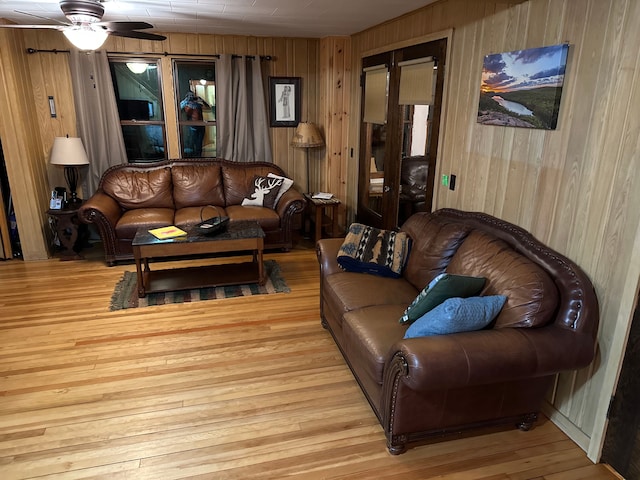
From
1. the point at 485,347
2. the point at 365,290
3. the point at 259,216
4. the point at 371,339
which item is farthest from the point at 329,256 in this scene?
the point at 259,216

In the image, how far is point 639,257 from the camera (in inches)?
76.9

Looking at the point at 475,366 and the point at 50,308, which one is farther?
the point at 50,308

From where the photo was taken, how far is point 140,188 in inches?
200

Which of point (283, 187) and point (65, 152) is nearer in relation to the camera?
point (65, 152)

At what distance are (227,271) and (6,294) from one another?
76.4 inches

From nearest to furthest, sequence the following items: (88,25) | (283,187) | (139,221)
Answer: (88,25)
(139,221)
(283,187)

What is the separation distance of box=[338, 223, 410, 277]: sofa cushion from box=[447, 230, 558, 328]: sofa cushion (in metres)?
0.55

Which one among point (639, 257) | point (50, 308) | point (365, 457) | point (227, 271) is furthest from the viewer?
point (227, 271)

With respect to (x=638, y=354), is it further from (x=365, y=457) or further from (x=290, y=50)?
(x=290, y=50)

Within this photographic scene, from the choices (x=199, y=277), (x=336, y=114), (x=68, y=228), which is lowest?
(x=199, y=277)

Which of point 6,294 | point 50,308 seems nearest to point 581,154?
point 50,308

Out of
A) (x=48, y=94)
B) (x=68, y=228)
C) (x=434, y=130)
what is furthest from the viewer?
(x=48, y=94)

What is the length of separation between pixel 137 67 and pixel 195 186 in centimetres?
156

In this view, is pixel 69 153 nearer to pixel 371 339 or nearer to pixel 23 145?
pixel 23 145
